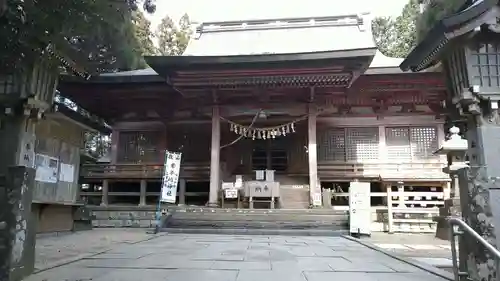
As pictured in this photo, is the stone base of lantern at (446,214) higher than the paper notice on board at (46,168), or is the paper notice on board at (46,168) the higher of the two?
the paper notice on board at (46,168)

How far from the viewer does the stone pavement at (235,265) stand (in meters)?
4.90

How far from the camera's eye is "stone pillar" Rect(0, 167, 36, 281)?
4578mm

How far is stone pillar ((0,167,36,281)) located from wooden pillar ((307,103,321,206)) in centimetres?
993

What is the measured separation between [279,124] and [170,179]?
213 inches

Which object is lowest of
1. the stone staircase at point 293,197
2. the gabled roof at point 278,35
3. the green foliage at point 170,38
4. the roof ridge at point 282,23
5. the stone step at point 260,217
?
the stone step at point 260,217

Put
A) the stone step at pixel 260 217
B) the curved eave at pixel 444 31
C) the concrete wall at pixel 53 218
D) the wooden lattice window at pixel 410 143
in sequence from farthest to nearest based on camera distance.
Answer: the wooden lattice window at pixel 410 143 < the stone step at pixel 260 217 < the concrete wall at pixel 53 218 < the curved eave at pixel 444 31

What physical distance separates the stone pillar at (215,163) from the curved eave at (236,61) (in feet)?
7.86

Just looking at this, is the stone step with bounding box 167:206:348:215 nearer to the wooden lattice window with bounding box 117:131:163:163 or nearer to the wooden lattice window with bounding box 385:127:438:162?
the wooden lattice window with bounding box 117:131:163:163

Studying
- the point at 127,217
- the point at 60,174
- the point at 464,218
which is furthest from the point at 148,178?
the point at 464,218

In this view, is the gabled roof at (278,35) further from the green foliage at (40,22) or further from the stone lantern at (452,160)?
the green foliage at (40,22)

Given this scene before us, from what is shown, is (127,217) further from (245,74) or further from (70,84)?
(245,74)

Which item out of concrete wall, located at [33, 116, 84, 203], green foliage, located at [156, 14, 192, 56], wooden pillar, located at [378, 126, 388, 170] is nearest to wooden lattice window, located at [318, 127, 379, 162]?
wooden pillar, located at [378, 126, 388, 170]

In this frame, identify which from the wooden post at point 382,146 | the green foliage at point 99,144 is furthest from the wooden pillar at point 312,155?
the green foliage at point 99,144

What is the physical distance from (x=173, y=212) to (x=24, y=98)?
7754 millimetres
